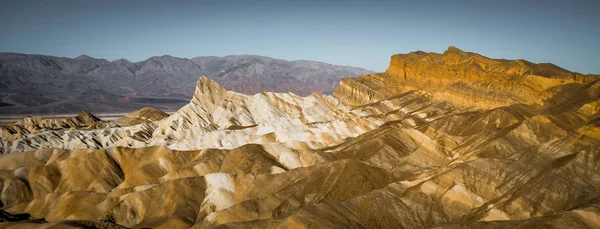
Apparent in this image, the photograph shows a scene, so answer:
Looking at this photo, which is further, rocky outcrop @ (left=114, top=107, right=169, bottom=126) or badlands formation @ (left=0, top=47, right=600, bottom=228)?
rocky outcrop @ (left=114, top=107, right=169, bottom=126)

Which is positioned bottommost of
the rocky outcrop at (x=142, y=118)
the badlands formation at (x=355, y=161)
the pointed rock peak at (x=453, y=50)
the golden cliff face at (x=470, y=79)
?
the rocky outcrop at (x=142, y=118)

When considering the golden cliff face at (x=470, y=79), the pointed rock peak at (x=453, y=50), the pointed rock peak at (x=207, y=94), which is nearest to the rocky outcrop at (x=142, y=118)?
the pointed rock peak at (x=207, y=94)

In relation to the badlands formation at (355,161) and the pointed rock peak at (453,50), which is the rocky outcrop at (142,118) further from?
the pointed rock peak at (453,50)

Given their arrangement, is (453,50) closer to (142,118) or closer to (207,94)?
(207,94)

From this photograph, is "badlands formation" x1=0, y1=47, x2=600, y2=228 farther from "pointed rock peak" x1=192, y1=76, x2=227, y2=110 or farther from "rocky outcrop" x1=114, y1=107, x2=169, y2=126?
"rocky outcrop" x1=114, y1=107, x2=169, y2=126

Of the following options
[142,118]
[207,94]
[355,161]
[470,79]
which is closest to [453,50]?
[470,79]

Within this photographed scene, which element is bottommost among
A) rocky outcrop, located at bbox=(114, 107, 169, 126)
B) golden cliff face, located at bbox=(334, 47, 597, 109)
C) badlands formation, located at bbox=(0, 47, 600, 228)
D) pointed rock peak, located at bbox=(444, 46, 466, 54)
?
rocky outcrop, located at bbox=(114, 107, 169, 126)

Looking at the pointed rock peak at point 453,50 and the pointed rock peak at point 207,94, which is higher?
the pointed rock peak at point 453,50

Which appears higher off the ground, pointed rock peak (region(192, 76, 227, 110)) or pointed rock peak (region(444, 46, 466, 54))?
pointed rock peak (region(444, 46, 466, 54))

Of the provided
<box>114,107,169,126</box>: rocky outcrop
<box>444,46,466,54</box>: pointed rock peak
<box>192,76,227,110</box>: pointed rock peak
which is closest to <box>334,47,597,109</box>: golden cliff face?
<box>444,46,466,54</box>: pointed rock peak
